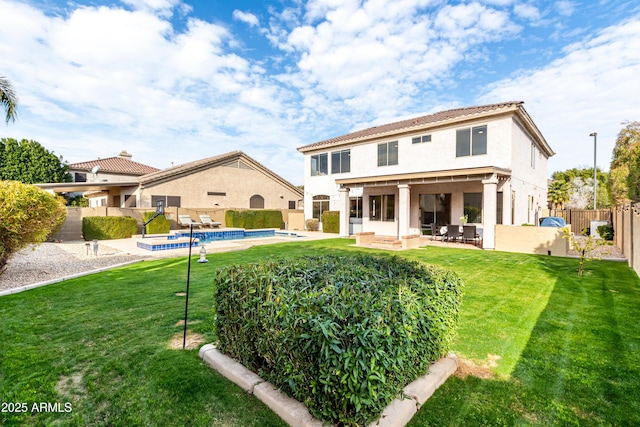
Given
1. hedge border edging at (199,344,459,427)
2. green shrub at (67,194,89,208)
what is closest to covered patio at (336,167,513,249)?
hedge border edging at (199,344,459,427)

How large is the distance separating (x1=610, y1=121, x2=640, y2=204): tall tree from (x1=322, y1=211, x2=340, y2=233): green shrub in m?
17.0

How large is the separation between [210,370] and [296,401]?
1.34 m

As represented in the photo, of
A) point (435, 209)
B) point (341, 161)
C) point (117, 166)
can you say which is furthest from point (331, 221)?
point (117, 166)

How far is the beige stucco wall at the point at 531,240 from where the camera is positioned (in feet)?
Result: 40.9

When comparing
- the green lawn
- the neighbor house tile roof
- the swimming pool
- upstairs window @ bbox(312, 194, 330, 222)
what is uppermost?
the neighbor house tile roof

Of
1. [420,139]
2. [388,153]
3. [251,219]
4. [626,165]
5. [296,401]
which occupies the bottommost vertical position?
[296,401]

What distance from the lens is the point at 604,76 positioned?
592 inches

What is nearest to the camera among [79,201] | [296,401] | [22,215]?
[296,401]

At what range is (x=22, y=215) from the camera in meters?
7.49

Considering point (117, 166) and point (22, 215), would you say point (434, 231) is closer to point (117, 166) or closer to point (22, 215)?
point (22, 215)

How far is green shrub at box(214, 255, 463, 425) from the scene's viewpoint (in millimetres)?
2248

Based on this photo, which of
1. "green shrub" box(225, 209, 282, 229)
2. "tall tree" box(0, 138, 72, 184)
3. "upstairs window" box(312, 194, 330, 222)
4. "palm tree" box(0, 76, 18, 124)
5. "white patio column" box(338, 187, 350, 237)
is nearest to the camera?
"palm tree" box(0, 76, 18, 124)

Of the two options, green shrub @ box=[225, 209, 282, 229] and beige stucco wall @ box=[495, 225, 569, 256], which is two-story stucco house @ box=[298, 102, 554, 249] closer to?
beige stucco wall @ box=[495, 225, 569, 256]

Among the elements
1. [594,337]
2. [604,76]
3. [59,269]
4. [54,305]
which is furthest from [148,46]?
[604,76]
